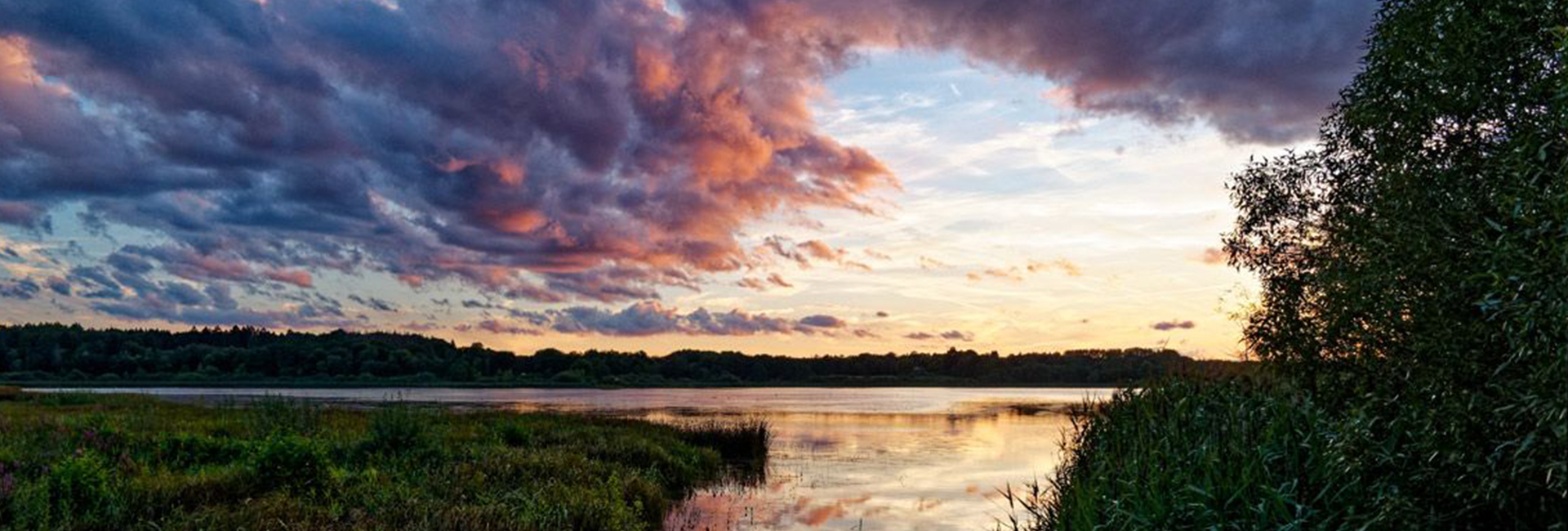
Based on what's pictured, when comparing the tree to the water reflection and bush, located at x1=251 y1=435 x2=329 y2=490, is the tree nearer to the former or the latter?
the water reflection

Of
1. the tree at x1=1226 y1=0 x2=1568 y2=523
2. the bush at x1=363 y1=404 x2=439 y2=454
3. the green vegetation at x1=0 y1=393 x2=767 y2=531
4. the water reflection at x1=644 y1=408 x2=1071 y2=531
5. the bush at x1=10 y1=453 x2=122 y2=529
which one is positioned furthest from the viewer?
the water reflection at x1=644 y1=408 x2=1071 y2=531

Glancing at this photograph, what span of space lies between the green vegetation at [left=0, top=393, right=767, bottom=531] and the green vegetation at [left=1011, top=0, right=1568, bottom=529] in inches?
394

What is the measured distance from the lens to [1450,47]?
1388 centimetres

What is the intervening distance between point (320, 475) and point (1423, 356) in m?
17.2

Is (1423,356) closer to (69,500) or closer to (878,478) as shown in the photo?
(69,500)

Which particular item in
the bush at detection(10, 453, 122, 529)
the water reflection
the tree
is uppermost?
the tree

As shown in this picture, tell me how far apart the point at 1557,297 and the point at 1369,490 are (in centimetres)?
360

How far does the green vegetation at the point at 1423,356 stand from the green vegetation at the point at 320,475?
1000 centimetres

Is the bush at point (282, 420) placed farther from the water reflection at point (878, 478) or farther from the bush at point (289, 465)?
the water reflection at point (878, 478)

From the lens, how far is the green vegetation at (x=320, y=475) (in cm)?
1365

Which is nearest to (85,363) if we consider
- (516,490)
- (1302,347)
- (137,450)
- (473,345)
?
(473,345)

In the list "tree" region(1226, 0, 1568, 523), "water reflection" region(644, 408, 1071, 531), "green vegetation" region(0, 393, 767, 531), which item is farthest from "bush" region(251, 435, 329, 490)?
"tree" region(1226, 0, 1568, 523)

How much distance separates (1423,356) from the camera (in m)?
9.69

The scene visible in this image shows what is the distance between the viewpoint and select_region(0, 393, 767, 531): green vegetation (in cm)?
1365
